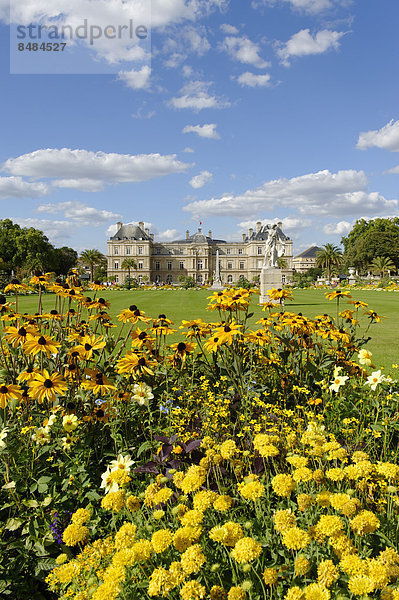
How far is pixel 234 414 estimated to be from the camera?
12.1ft

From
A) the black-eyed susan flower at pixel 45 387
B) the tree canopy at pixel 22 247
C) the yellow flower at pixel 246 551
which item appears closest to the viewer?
the yellow flower at pixel 246 551

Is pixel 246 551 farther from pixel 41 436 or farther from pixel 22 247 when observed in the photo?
pixel 22 247

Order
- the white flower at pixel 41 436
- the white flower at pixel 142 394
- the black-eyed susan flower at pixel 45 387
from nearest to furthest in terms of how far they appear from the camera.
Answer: the black-eyed susan flower at pixel 45 387, the white flower at pixel 41 436, the white flower at pixel 142 394

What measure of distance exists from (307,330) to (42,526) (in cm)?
296

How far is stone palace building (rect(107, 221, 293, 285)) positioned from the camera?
100250mm

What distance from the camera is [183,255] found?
341 ft

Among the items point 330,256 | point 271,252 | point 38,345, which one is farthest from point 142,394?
point 330,256

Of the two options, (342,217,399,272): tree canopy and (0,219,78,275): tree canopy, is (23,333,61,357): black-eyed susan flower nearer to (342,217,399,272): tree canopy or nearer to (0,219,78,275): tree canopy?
(0,219,78,275): tree canopy

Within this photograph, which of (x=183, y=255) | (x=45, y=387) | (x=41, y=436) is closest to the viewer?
(x=45, y=387)

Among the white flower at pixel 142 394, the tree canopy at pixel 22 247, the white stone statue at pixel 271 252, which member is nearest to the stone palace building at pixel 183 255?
the tree canopy at pixel 22 247

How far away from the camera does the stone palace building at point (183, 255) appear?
100250mm

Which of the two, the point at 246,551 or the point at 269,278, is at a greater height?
the point at 269,278

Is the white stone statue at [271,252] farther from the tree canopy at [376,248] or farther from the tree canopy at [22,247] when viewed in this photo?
the tree canopy at [376,248]

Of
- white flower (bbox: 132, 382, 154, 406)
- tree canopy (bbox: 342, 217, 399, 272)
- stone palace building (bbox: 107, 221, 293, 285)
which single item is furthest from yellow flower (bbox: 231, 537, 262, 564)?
stone palace building (bbox: 107, 221, 293, 285)
